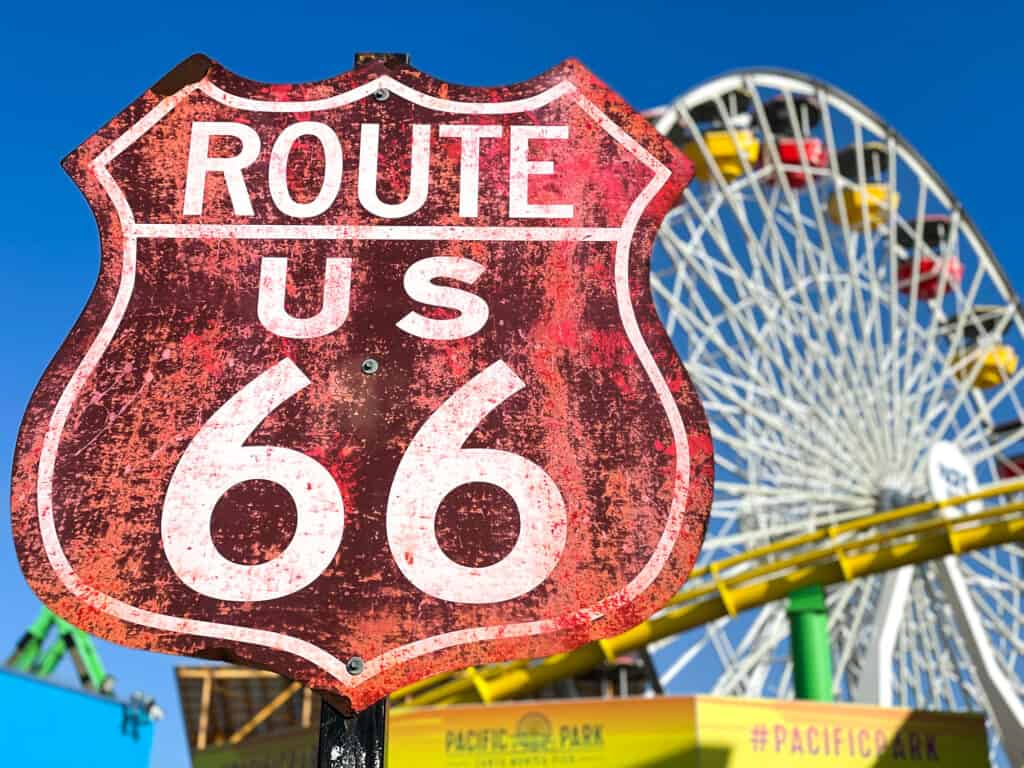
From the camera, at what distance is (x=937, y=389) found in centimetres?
2183

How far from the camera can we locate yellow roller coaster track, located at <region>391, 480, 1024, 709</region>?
13.5 metres

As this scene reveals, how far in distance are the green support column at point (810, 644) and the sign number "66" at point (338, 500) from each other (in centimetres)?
1116

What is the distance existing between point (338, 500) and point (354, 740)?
0.57 meters

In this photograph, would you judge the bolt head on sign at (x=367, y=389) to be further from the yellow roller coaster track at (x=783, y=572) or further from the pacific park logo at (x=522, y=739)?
the yellow roller coaster track at (x=783, y=572)

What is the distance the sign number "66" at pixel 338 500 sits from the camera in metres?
2.85

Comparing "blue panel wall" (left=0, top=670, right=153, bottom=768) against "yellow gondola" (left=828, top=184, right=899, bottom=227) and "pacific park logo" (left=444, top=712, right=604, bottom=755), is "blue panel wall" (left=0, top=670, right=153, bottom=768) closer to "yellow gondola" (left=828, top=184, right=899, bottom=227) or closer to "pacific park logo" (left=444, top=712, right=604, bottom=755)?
"pacific park logo" (left=444, top=712, right=604, bottom=755)

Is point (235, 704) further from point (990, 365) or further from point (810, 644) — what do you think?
point (990, 365)

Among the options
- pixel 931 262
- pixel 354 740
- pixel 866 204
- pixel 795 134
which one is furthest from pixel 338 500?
pixel 931 262

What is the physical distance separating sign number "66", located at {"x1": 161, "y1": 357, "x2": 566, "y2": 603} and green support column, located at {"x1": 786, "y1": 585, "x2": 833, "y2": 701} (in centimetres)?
1116

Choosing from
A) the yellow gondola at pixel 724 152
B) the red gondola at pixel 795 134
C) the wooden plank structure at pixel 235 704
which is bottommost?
the wooden plank structure at pixel 235 704

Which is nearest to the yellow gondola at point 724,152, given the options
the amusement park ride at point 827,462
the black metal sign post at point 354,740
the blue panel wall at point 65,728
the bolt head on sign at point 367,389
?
the amusement park ride at point 827,462

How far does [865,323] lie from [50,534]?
1949 centimetres

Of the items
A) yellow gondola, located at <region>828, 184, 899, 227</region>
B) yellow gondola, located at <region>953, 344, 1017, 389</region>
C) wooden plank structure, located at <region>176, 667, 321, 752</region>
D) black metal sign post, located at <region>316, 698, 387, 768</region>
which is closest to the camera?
black metal sign post, located at <region>316, 698, 387, 768</region>

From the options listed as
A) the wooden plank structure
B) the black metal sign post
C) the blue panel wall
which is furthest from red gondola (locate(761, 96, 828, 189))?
the black metal sign post
